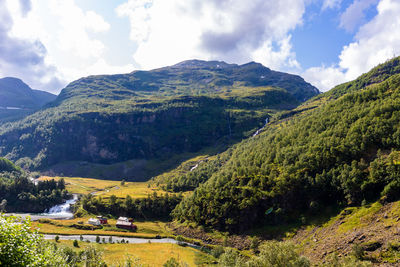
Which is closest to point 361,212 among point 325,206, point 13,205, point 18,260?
point 325,206

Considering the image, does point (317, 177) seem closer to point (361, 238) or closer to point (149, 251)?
point (361, 238)

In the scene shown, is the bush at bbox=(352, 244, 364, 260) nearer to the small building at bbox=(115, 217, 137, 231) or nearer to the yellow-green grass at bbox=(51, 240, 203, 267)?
the yellow-green grass at bbox=(51, 240, 203, 267)

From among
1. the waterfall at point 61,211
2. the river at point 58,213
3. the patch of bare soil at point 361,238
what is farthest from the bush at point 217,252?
the waterfall at point 61,211

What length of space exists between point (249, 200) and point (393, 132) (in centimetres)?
8742

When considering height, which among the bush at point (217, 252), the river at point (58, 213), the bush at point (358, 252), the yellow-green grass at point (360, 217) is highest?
the yellow-green grass at point (360, 217)

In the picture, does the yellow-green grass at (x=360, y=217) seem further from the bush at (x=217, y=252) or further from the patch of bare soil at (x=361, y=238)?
the bush at (x=217, y=252)

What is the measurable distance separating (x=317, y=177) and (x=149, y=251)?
3867 inches

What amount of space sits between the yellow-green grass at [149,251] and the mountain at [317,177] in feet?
110

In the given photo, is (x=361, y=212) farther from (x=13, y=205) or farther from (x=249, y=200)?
(x=13, y=205)

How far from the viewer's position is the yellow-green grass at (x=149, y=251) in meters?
Result: 100

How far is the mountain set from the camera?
115 metres

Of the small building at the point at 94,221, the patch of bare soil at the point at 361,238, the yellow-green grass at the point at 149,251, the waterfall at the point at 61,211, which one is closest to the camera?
the patch of bare soil at the point at 361,238

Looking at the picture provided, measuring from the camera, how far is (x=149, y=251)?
376 ft

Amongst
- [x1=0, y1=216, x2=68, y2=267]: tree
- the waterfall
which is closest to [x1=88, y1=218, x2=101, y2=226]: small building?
the waterfall
